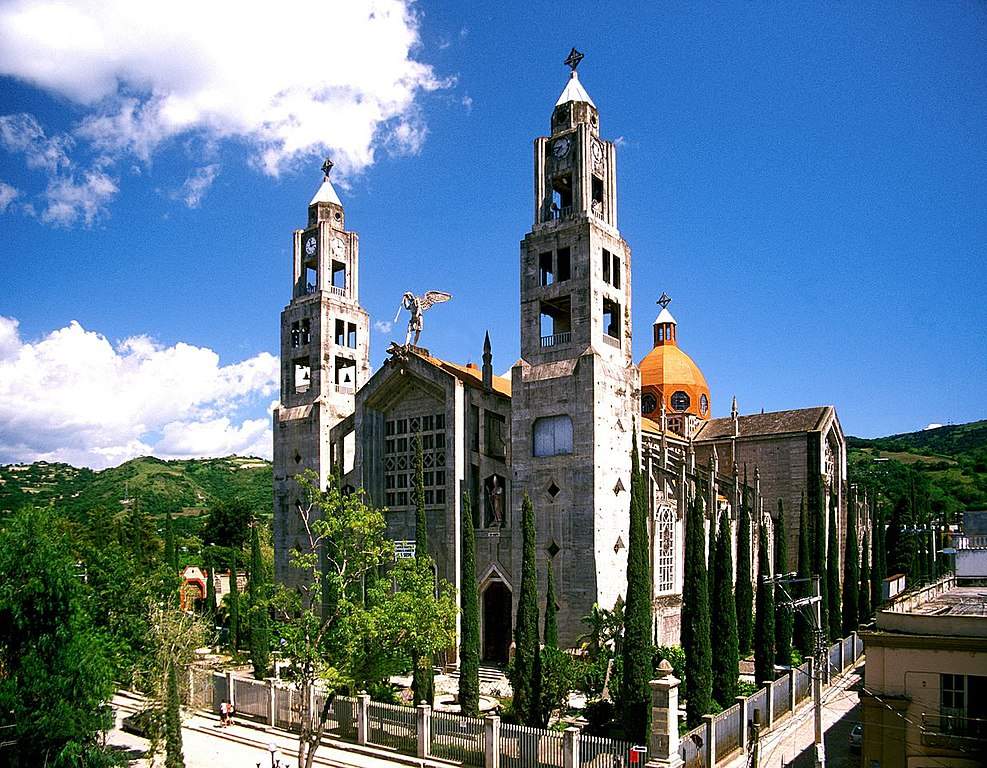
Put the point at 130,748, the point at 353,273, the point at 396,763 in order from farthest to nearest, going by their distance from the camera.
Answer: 1. the point at 353,273
2. the point at 130,748
3. the point at 396,763

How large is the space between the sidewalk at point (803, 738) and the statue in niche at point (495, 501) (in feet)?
51.6

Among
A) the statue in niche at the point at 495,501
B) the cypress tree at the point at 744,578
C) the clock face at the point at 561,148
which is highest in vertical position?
the clock face at the point at 561,148

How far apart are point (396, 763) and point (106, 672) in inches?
373

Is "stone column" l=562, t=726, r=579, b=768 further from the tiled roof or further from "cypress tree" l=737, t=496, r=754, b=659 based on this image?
the tiled roof

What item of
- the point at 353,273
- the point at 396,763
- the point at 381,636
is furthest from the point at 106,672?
the point at 353,273

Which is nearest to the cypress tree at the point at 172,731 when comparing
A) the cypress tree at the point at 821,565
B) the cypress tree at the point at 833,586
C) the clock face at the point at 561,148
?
the clock face at the point at 561,148

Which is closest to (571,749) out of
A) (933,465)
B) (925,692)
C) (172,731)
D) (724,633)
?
(925,692)

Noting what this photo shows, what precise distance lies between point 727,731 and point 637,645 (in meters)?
3.69

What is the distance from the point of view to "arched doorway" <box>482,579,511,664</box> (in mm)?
40031

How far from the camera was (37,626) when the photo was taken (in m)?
22.8

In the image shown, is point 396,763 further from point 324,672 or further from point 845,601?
point 845,601

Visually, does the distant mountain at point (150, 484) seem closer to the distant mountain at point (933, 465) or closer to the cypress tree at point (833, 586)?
the distant mountain at point (933, 465)

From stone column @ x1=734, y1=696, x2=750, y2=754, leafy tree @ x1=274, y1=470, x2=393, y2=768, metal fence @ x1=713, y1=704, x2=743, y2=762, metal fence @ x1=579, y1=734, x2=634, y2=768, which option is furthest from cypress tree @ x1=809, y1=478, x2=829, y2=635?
leafy tree @ x1=274, y1=470, x2=393, y2=768

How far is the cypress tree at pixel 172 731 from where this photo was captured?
2408 centimetres
